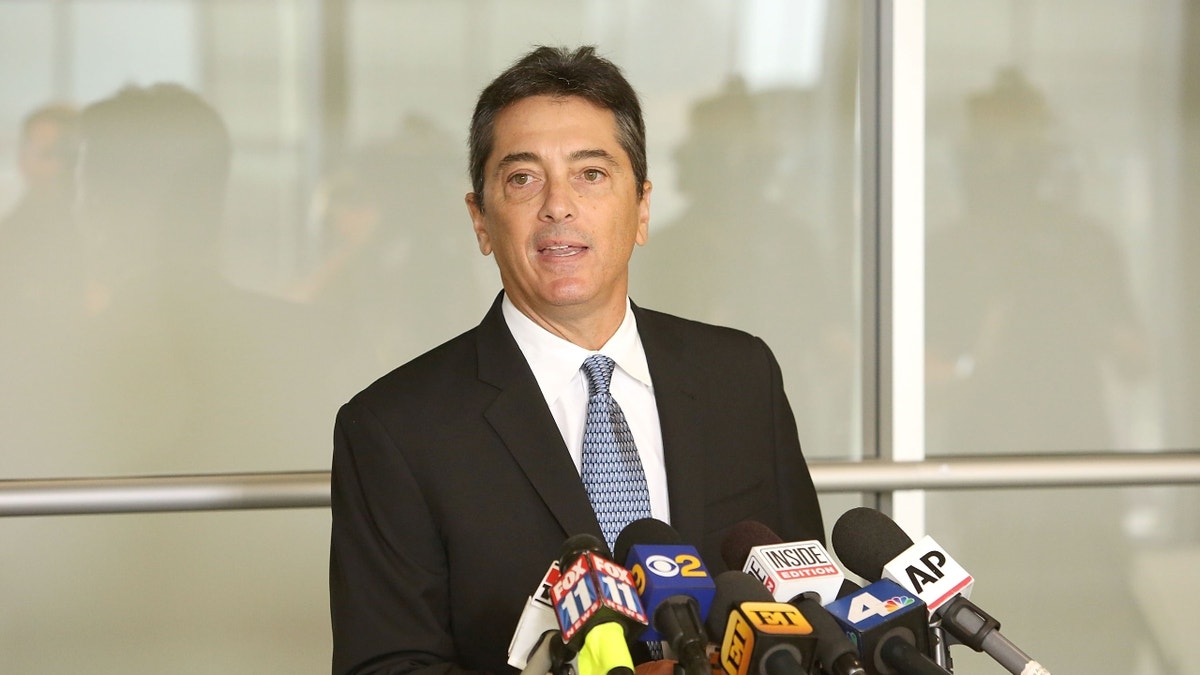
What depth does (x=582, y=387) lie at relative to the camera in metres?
2.06

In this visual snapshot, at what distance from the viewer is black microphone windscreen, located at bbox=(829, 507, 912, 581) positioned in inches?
60.4

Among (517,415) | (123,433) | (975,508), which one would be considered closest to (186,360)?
(123,433)

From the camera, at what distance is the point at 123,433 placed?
11.3 ft

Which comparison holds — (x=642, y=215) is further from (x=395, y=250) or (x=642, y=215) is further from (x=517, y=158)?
(x=395, y=250)

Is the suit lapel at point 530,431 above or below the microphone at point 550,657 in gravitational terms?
above

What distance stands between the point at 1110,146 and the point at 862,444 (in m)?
1.44

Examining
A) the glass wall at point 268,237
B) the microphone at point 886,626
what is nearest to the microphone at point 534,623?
the microphone at point 886,626

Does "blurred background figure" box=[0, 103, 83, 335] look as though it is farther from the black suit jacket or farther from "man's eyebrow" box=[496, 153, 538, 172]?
"man's eyebrow" box=[496, 153, 538, 172]

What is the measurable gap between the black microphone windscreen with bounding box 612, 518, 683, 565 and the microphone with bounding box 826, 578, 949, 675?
19cm

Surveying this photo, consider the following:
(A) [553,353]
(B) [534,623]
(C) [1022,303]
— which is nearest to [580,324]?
(A) [553,353]

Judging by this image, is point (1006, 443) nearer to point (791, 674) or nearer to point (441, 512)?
point (441, 512)

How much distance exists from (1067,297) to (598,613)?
3.04 metres

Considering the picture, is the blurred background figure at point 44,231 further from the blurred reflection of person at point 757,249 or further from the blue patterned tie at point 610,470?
the blue patterned tie at point 610,470

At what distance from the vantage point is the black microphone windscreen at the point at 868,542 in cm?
154
